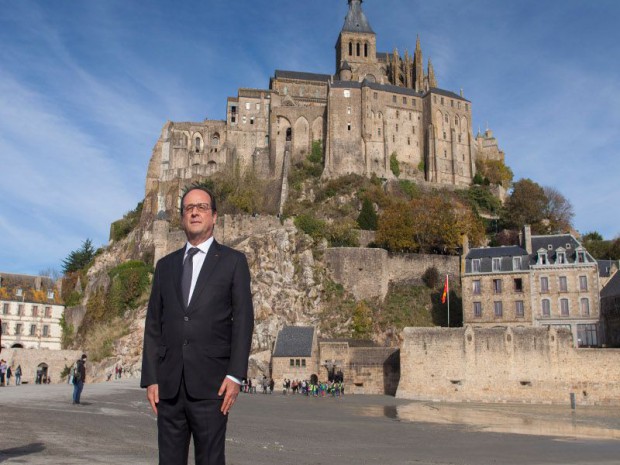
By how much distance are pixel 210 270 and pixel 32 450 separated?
20.3 ft

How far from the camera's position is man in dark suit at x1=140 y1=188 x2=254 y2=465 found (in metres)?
4.94

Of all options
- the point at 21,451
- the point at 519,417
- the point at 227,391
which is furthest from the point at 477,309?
the point at 227,391

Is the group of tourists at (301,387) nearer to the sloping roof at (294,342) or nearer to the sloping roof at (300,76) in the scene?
the sloping roof at (294,342)

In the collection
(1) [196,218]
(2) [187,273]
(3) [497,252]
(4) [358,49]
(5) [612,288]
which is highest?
(4) [358,49]

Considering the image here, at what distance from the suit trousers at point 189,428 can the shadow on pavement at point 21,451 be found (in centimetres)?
463

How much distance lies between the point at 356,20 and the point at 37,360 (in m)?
66.2

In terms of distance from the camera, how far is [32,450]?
374 inches

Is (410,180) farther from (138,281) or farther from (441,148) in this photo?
(138,281)

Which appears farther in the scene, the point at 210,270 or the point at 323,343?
the point at 323,343

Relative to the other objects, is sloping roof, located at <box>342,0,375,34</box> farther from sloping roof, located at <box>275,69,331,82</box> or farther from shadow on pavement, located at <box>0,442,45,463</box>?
shadow on pavement, located at <box>0,442,45,463</box>

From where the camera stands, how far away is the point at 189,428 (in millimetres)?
5098

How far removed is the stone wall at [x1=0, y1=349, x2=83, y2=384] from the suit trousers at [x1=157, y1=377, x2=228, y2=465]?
151 feet

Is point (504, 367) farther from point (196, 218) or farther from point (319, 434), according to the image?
point (196, 218)

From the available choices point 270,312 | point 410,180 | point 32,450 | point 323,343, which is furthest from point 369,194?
point 32,450
